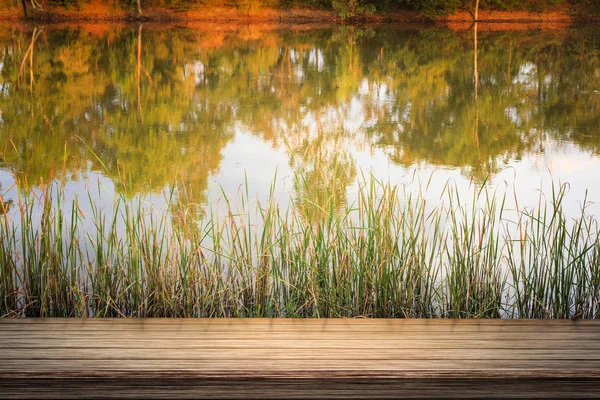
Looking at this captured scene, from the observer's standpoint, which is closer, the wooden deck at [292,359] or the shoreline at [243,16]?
the wooden deck at [292,359]

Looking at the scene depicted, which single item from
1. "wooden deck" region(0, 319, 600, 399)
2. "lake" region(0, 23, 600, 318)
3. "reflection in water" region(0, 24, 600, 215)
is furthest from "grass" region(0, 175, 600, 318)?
"wooden deck" region(0, 319, 600, 399)

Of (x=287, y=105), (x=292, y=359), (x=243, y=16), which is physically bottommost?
(x=287, y=105)

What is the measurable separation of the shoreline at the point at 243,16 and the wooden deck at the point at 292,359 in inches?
1119

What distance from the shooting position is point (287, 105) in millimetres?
11133

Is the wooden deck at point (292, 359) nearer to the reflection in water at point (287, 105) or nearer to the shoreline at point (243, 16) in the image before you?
the reflection in water at point (287, 105)

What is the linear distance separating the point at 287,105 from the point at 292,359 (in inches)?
374

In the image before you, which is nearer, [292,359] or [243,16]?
[292,359]

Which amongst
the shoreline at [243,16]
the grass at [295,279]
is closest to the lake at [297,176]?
the grass at [295,279]

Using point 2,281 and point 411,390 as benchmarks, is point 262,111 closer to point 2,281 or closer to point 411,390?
point 2,281

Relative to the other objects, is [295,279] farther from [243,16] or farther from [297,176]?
[243,16]

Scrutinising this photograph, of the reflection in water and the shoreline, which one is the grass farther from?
the shoreline

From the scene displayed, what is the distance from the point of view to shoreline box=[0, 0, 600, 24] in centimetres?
2905

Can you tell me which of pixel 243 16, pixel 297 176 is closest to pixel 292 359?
pixel 297 176

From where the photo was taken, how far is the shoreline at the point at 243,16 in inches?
1144
